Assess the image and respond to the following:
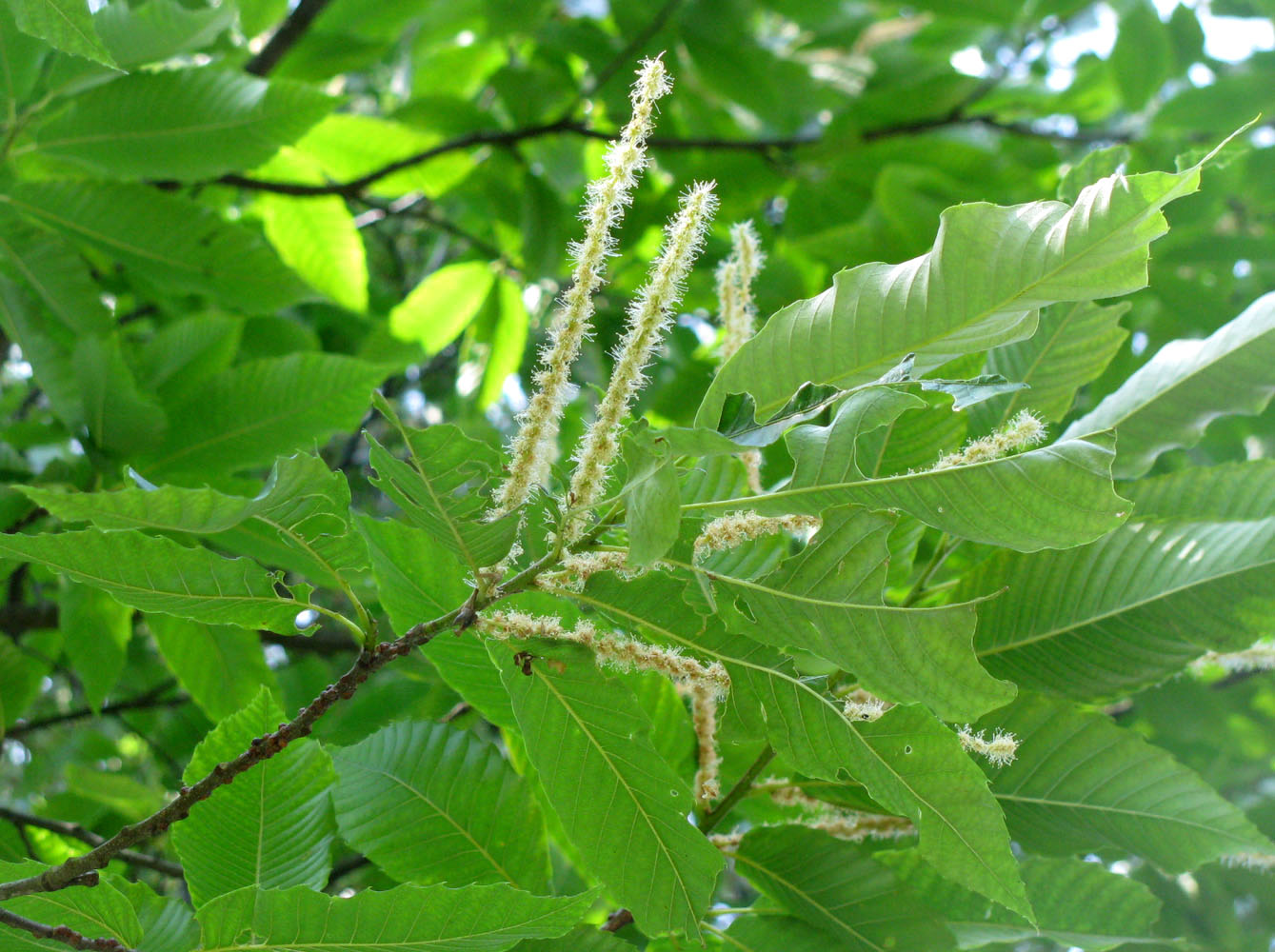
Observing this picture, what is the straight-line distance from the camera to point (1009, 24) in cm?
240

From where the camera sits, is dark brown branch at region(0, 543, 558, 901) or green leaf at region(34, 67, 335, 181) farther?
green leaf at region(34, 67, 335, 181)

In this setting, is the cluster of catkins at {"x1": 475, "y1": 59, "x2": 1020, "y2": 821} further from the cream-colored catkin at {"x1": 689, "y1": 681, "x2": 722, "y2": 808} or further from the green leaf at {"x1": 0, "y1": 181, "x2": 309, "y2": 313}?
the green leaf at {"x1": 0, "y1": 181, "x2": 309, "y2": 313}

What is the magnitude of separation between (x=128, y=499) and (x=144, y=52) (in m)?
1.32

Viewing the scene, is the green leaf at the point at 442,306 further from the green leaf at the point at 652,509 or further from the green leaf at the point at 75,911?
the green leaf at the point at 652,509

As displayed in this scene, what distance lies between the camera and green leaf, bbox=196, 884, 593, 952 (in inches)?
30.2

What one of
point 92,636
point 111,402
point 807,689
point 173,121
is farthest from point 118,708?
point 807,689

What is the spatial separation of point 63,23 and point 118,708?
1532mm

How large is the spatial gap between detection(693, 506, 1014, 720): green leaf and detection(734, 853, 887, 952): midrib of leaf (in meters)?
0.40

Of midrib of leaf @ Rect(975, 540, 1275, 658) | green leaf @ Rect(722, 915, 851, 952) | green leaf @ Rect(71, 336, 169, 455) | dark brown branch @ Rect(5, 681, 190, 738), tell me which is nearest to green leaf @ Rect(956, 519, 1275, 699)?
midrib of leaf @ Rect(975, 540, 1275, 658)

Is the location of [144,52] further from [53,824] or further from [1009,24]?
[1009,24]

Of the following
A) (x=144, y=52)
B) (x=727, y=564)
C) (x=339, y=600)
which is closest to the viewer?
(x=727, y=564)

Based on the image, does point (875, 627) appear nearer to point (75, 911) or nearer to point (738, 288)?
point (738, 288)

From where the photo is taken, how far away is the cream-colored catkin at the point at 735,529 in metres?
0.81

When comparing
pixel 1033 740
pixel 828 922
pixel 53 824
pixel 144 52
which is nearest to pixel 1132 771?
pixel 1033 740
